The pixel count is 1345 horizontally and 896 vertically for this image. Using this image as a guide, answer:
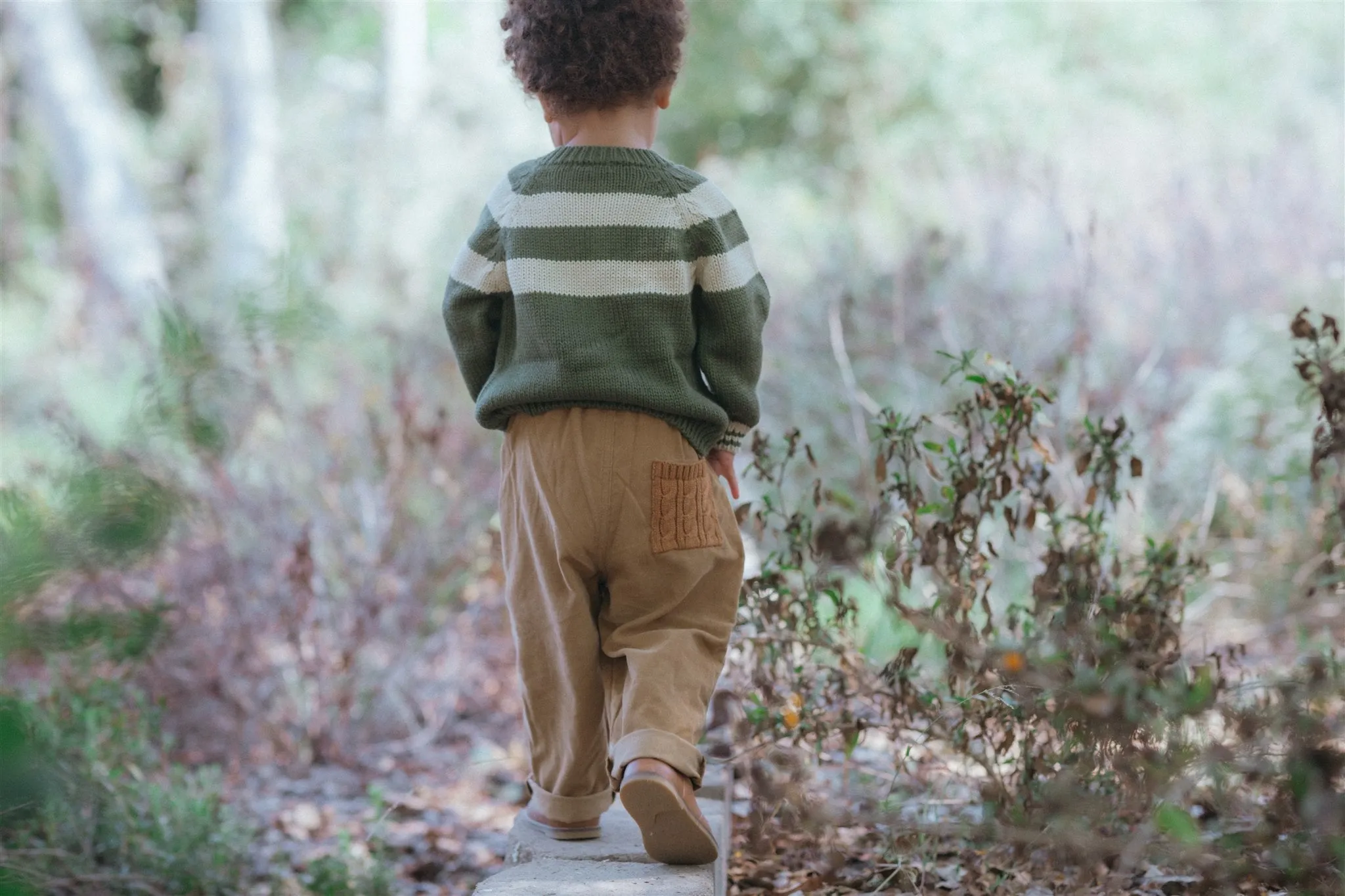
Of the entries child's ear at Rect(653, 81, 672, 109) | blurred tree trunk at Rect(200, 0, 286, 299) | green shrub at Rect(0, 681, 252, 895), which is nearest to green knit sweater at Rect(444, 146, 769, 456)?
child's ear at Rect(653, 81, 672, 109)

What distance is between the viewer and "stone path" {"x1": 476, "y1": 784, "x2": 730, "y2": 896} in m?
2.13

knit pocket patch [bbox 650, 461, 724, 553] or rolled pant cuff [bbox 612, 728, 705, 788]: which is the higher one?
knit pocket patch [bbox 650, 461, 724, 553]

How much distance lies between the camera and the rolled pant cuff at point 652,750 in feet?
7.02

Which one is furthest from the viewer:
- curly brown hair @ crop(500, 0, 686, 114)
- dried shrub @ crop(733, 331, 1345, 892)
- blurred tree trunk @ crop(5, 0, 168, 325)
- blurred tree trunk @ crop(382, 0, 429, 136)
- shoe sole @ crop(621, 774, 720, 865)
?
blurred tree trunk @ crop(382, 0, 429, 136)

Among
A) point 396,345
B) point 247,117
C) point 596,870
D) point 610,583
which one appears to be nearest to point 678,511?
point 610,583

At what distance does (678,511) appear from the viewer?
2.28m

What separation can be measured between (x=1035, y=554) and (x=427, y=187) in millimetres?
5250

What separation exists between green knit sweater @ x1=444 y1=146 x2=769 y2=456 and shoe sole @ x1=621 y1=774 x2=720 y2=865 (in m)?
0.60

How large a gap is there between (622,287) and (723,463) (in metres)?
0.39

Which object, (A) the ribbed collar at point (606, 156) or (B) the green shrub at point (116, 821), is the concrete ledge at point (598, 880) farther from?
(A) the ribbed collar at point (606, 156)

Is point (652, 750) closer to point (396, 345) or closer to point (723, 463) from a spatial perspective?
point (723, 463)

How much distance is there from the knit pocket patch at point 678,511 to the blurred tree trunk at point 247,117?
7410 mm

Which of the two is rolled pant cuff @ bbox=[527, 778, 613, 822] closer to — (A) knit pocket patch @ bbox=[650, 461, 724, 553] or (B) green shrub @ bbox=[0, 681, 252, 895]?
(A) knit pocket patch @ bbox=[650, 461, 724, 553]

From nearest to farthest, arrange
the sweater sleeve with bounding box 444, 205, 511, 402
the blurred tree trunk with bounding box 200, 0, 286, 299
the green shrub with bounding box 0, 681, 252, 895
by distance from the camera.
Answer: the sweater sleeve with bounding box 444, 205, 511, 402, the green shrub with bounding box 0, 681, 252, 895, the blurred tree trunk with bounding box 200, 0, 286, 299
